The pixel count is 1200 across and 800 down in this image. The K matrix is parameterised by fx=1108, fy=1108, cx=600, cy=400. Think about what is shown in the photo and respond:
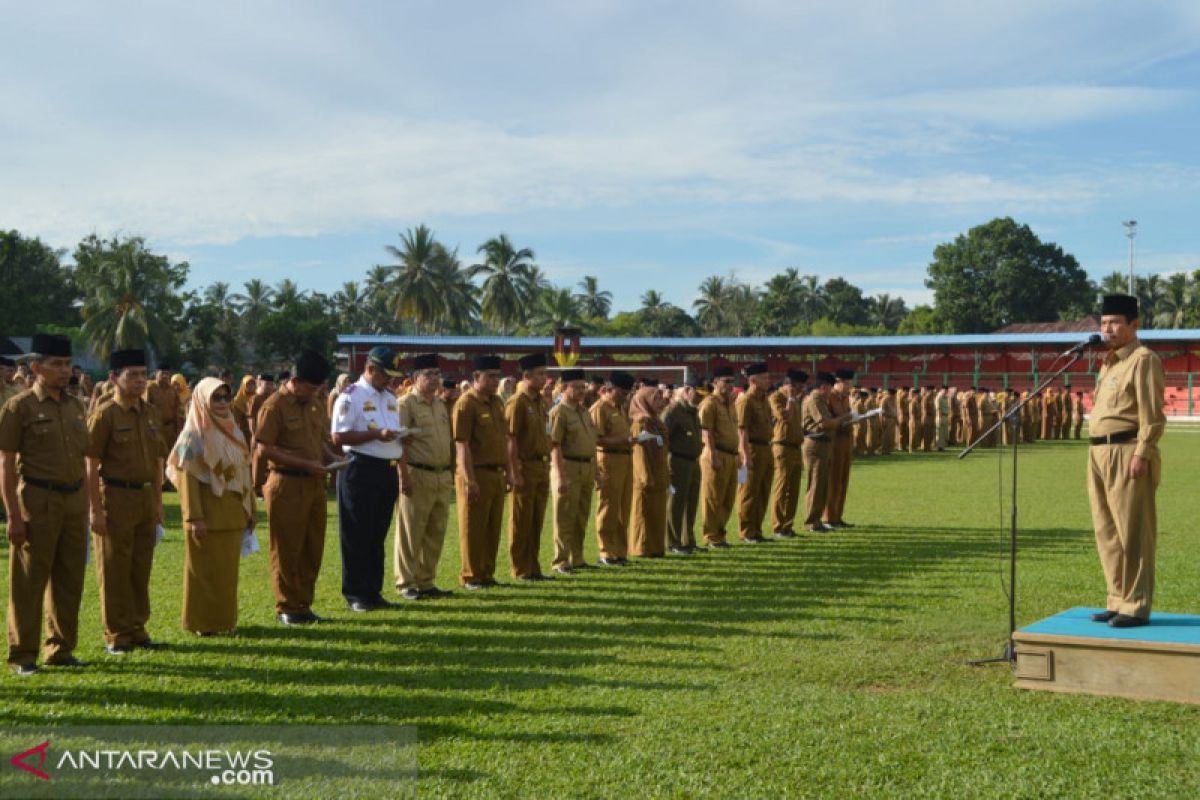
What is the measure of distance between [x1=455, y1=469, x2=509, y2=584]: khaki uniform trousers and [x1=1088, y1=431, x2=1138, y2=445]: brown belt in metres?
4.70

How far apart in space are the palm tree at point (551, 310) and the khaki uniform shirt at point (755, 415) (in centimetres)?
6661

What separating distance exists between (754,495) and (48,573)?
7906 millimetres

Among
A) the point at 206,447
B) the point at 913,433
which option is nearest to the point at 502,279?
the point at 913,433

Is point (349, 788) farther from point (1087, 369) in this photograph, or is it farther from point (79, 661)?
point (1087, 369)

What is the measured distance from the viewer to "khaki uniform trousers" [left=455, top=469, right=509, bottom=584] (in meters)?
8.96

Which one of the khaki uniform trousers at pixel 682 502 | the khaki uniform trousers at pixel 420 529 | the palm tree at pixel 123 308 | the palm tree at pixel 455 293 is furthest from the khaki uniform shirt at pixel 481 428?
the palm tree at pixel 455 293

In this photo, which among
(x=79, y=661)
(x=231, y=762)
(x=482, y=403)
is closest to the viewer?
(x=231, y=762)

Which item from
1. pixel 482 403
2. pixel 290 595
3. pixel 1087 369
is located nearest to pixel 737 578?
pixel 482 403

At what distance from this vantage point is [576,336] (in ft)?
107

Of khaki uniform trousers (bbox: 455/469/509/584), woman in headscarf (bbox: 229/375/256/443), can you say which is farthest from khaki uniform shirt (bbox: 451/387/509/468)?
woman in headscarf (bbox: 229/375/256/443)

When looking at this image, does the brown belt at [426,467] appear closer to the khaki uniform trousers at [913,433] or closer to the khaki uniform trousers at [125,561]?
the khaki uniform trousers at [125,561]

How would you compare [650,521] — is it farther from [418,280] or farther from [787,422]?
[418,280]

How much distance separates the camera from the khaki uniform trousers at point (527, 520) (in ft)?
30.8

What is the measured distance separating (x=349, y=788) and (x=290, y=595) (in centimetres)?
342
